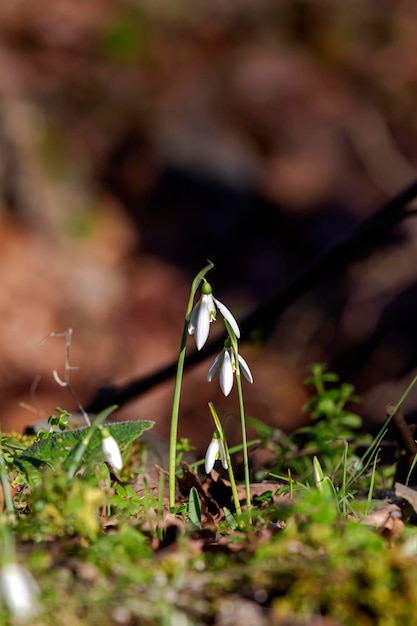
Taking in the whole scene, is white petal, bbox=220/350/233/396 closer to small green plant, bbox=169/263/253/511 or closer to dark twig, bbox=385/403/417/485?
small green plant, bbox=169/263/253/511

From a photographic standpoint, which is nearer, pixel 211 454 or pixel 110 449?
pixel 110 449

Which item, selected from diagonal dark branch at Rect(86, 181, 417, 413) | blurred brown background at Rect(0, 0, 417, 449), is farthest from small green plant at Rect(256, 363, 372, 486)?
blurred brown background at Rect(0, 0, 417, 449)

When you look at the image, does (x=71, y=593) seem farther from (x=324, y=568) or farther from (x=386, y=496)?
(x=386, y=496)

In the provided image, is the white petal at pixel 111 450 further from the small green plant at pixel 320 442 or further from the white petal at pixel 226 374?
the small green plant at pixel 320 442

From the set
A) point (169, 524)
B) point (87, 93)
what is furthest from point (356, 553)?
point (87, 93)

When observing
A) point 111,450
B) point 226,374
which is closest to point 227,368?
point 226,374

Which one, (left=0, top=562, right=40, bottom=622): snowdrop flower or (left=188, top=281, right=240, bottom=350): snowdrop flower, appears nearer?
(left=0, top=562, right=40, bottom=622): snowdrop flower

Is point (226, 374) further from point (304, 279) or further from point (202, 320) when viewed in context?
point (304, 279)
